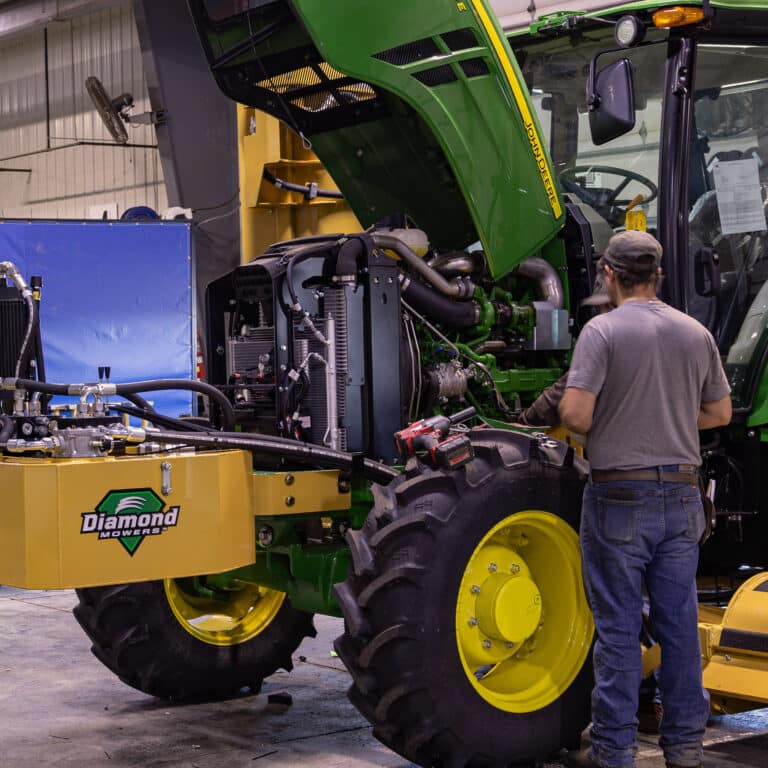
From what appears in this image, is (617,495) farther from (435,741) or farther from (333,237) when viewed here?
(333,237)

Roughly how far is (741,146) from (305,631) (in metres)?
2.81

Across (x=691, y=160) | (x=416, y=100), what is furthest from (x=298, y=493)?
(x=691, y=160)

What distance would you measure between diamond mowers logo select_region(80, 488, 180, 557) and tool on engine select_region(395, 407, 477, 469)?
818mm

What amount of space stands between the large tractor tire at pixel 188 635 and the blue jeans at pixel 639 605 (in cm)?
204

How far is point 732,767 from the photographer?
16.7ft

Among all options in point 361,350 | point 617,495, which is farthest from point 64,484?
point 617,495

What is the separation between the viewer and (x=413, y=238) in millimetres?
5441

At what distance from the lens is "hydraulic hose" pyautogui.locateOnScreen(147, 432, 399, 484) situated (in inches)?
183

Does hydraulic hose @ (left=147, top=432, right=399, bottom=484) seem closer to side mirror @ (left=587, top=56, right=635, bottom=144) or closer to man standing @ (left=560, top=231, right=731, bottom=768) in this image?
man standing @ (left=560, top=231, right=731, bottom=768)

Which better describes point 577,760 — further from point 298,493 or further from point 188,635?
point 188,635

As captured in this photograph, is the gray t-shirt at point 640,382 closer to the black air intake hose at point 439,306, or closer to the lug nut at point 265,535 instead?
the black air intake hose at point 439,306

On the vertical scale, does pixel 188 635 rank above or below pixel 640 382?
below

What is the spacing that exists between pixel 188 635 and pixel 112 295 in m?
6.28

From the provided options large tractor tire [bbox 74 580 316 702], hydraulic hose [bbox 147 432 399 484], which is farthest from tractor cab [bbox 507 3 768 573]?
large tractor tire [bbox 74 580 316 702]
